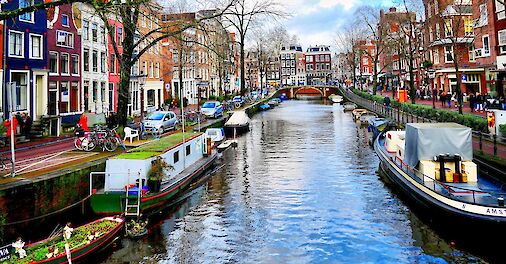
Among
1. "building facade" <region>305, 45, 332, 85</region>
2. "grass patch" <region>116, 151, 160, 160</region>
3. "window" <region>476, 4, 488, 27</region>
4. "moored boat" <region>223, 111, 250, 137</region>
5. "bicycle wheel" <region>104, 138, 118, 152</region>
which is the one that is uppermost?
"building facade" <region>305, 45, 332, 85</region>

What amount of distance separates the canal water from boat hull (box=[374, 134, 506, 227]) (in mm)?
657

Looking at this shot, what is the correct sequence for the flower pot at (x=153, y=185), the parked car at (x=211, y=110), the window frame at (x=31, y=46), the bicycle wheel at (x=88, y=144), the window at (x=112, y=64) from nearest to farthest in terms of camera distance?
the flower pot at (x=153, y=185) < the bicycle wheel at (x=88, y=144) < the window frame at (x=31, y=46) < the window at (x=112, y=64) < the parked car at (x=211, y=110)

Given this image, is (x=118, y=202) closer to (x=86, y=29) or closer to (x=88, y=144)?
(x=88, y=144)

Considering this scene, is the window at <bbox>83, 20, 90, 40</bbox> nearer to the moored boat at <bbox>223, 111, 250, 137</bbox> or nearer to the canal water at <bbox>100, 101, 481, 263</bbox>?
the moored boat at <bbox>223, 111, 250, 137</bbox>

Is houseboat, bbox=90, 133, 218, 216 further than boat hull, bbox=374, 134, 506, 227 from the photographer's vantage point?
Yes

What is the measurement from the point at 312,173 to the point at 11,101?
15.4 meters

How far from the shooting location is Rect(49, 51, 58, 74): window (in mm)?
31294

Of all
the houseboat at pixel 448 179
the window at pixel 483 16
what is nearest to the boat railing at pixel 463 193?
the houseboat at pixel 448 179

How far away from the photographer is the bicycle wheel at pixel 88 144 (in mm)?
22041

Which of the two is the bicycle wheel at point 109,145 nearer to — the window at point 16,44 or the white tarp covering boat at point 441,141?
the window at point 16,44

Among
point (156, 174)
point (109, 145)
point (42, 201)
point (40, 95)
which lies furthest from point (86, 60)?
point (42, 201)

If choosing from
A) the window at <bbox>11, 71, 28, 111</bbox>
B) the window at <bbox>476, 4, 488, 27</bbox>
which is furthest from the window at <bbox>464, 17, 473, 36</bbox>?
the window at <bbox>11, 71, 28, 111</bbox>

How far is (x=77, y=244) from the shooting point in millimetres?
12539

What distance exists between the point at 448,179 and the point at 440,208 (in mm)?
2242
